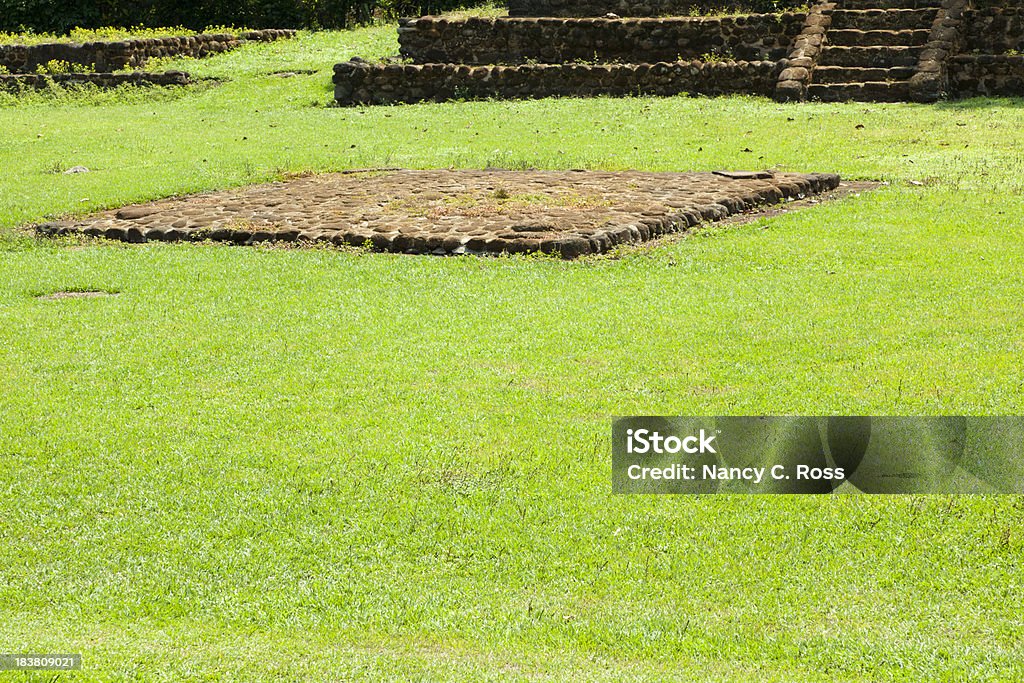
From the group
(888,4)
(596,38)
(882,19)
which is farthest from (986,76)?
(596,38)

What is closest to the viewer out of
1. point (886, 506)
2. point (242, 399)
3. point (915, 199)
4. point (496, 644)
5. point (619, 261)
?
point (496, 644)

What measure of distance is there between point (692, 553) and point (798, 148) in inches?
399

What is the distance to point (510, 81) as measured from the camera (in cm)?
2006

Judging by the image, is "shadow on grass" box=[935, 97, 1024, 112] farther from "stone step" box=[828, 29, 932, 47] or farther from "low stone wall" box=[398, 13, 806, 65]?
"low stone wall" box=[398, 13, 806, 65]

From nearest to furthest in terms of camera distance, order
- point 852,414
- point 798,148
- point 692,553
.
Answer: point 692,553
point 852,414
point 798,148

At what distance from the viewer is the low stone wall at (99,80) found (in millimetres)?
22312

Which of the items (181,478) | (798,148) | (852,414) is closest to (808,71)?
(798,148)

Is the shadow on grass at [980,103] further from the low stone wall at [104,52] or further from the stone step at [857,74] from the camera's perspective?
the low stone wall at [104,52]

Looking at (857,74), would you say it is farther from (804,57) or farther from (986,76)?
(986,76)

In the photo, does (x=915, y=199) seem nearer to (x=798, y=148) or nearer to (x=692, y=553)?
(x=798, y=148)

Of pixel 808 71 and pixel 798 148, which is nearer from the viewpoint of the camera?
pixel 798 148

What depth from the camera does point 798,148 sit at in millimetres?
13562

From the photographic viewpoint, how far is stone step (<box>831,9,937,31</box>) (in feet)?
63.8

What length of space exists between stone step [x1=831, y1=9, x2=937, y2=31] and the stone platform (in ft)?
30.6
